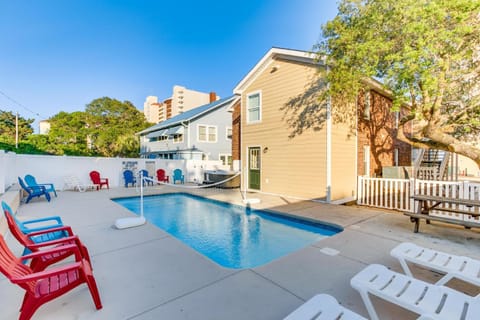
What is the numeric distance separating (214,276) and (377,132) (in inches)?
427

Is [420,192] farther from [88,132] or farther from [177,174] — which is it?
[88,132]

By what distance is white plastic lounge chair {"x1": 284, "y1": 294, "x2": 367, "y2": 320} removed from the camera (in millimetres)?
1796

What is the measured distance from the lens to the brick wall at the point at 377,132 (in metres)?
9.80

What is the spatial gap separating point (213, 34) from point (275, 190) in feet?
50.8

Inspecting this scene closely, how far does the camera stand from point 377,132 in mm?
10797

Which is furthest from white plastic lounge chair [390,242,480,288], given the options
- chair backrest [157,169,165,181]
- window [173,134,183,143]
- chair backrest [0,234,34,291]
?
window [173,134,183,143]

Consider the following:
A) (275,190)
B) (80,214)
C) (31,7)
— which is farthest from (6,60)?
(275,190)

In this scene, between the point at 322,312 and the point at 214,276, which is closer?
the point at 322,312

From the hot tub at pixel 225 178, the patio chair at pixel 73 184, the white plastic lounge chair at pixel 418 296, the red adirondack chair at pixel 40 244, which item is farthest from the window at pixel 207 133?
the white plastic lounge chair at pixel 418 296

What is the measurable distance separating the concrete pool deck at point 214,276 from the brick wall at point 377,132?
204 inches

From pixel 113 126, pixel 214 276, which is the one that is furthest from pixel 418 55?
pixel 113 126

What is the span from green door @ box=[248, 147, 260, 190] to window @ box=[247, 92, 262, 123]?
1.55m

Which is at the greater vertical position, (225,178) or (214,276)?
(225,178)

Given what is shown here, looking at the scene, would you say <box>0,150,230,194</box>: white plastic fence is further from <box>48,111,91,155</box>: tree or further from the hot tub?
<box>48,111,91,155</box>: tree
